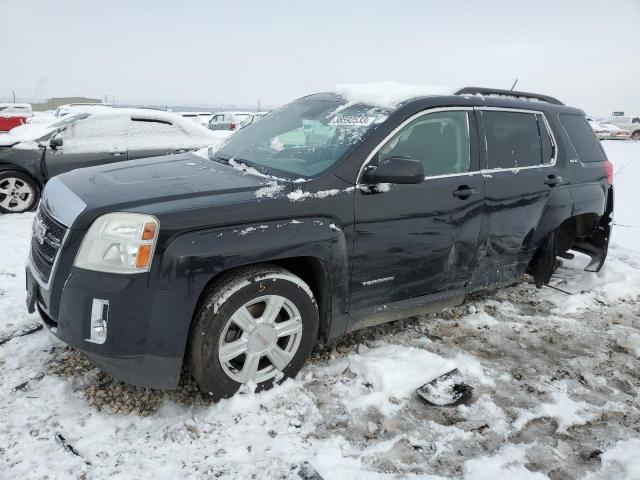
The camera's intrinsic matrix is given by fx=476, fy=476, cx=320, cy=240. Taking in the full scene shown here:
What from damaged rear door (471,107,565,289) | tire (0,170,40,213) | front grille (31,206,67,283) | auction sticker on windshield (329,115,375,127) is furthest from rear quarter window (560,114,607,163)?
tire (0,170,40,213)

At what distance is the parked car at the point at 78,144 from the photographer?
6898mm

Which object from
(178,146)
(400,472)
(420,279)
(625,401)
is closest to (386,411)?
(400,472)

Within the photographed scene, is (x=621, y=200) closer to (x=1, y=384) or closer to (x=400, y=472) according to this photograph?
(x=400, y=472)

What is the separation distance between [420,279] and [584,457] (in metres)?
1.38

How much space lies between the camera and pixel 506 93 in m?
4.06

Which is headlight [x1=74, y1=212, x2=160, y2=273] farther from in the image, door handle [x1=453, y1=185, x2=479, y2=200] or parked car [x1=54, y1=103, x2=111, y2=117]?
parked car [x1=54, y1=103, x2=111, y2=117]

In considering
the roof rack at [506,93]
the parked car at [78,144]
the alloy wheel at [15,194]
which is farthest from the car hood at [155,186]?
the alloy wheel at [15,194]

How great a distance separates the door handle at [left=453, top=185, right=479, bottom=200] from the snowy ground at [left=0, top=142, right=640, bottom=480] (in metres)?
1.13

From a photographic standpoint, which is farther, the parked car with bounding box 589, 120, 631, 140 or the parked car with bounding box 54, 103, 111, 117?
the parked car with bounding box 589, 120, 631, 140

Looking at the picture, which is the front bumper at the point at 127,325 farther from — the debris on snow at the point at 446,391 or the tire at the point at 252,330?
the debris on snow at the point at 446,391

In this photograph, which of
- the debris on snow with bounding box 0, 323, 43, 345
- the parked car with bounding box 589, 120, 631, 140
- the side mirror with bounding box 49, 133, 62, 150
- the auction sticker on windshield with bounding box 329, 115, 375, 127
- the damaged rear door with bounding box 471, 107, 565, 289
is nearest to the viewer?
the auction sticker on windshield with bounding box 329, 115, 375, 127

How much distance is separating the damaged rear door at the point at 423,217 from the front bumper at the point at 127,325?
45.1 inches

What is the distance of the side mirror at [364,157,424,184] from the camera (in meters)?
2.83

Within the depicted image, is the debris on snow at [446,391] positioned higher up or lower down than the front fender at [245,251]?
lower down
